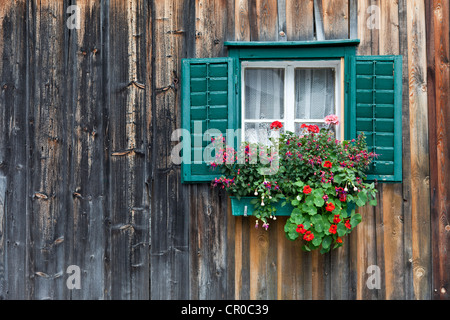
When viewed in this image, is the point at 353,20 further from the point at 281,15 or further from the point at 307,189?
the point at 307,189

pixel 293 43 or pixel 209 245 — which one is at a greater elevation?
pixel 293 43

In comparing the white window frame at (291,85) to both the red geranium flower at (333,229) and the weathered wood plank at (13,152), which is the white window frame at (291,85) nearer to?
the red geranium flower at (333,229)

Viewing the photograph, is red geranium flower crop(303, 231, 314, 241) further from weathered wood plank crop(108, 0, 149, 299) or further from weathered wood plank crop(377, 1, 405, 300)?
weathered wood plank crop(108, 0, 149, 299)

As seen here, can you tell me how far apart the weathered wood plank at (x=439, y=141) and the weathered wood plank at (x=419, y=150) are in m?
0.05

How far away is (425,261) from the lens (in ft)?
9.96

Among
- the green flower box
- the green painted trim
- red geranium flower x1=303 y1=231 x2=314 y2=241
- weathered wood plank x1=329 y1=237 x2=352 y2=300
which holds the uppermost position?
the green painted trim

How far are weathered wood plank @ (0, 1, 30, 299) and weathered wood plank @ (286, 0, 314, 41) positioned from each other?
2115 mm

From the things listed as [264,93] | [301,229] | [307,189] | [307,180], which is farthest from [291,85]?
[301,229]

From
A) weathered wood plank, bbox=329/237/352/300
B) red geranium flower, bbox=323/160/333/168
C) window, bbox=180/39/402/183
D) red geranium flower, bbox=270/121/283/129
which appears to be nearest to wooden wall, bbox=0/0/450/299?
weathered wood plank, bbox=329/237/352/300

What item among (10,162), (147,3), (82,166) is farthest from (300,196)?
(10,162)

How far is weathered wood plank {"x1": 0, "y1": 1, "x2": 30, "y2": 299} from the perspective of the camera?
3146 millimetres

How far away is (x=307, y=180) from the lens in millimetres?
2869

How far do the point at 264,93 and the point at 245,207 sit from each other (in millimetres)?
954

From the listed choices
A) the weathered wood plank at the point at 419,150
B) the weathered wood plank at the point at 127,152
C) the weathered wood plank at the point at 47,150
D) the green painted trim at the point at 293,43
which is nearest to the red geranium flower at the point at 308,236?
the weathered wood plank at the point at 419,150
